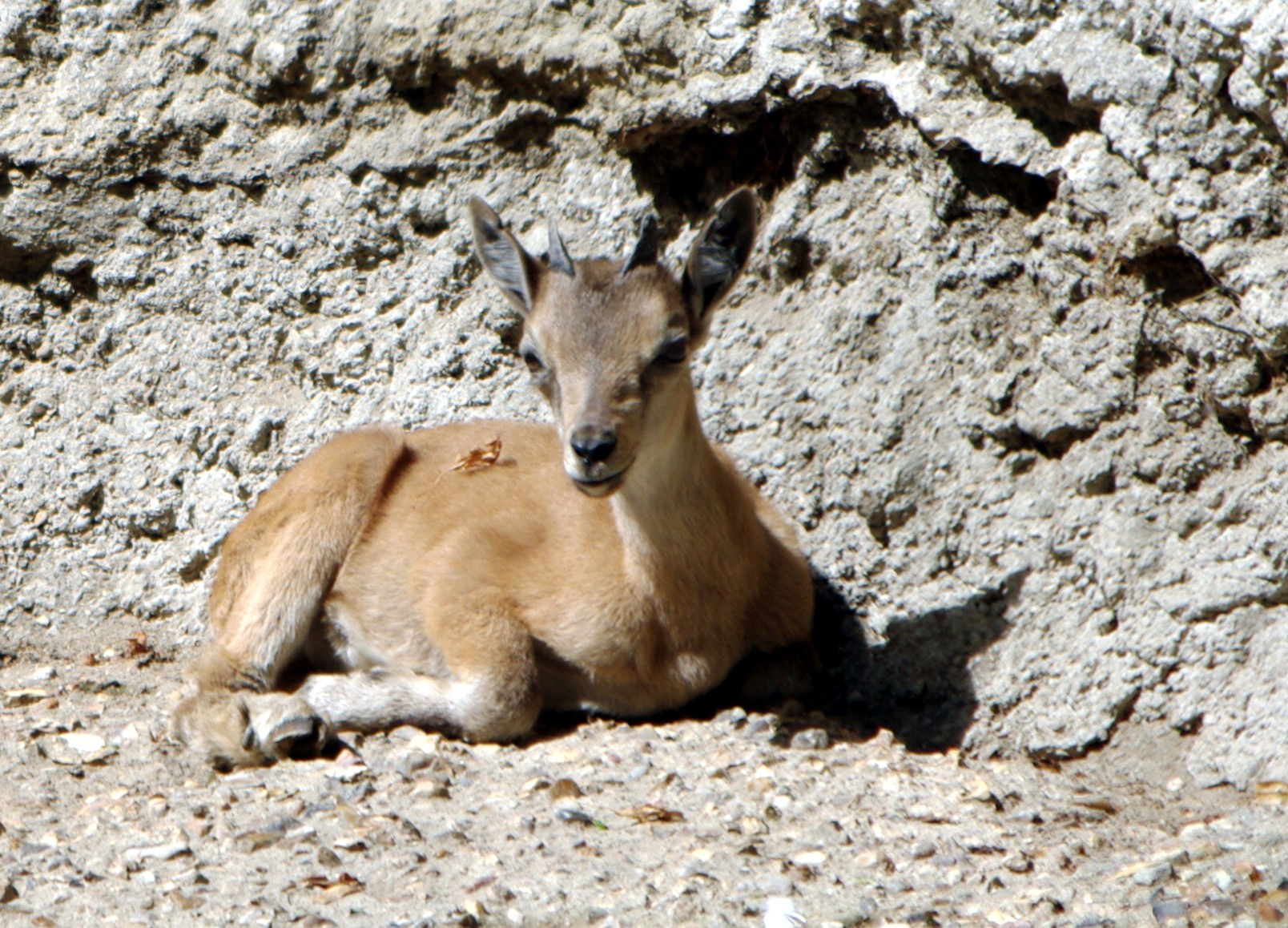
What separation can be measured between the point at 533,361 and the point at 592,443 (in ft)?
2.80

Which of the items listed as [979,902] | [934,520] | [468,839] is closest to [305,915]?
[468,839]

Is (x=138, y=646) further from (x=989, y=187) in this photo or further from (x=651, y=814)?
(x=989, y=187)

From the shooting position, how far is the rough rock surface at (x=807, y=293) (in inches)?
236

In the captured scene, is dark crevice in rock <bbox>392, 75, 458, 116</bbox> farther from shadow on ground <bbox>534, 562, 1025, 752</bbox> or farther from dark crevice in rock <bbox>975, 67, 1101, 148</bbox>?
shadow on ground <bbox>534, 562, 1025, 752</bbox>

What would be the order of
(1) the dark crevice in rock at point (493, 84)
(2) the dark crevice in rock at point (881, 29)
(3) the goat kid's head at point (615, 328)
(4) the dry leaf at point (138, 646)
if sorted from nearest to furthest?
(3) the goat kid's head at point (615, 328) < (2) the dark crevice in rock at point (881, 29) < (1) the dark crevice in rock at point (493, 84) < (4) the dry leaf at point (138, 646)

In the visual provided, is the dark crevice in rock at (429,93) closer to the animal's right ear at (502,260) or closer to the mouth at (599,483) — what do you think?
the animal's right ear at (502,260)

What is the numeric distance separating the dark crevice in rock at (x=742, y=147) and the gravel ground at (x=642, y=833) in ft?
9.16

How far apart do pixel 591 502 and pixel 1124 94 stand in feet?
9.63

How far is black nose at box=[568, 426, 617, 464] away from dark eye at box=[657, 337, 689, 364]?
21.6 inches

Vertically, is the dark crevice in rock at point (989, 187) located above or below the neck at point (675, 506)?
Answer: above

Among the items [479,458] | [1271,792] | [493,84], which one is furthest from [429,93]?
[1271,792]

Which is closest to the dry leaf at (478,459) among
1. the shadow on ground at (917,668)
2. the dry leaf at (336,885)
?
the shadow on ground at (917,668)

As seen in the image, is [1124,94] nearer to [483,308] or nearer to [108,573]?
[483,308]

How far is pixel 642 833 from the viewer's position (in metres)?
5.52
